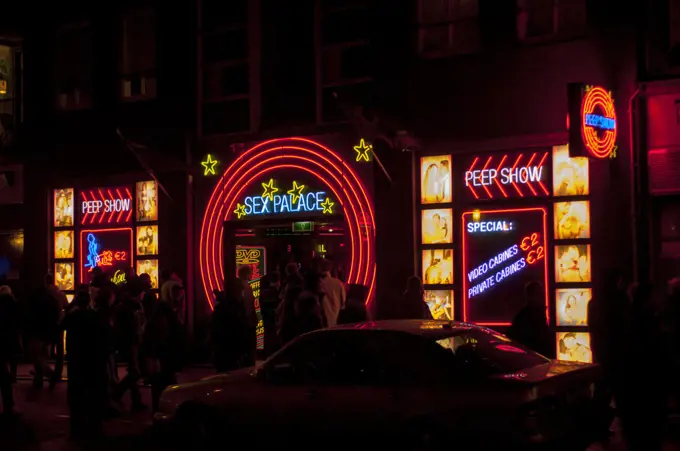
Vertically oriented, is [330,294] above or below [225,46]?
below

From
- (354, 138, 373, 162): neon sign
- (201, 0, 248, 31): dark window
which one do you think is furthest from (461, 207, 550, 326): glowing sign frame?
(201, 0, 248, 31): dark window

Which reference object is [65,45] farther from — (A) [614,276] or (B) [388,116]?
(A) [614,276]

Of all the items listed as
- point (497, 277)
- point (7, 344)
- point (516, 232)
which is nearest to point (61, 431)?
point (7, 344)

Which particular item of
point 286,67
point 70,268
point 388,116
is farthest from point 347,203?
point 70,268

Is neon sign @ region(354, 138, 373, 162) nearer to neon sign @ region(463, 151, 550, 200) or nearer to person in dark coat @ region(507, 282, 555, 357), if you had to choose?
neon sign @ region(463, 151, 550, 200)

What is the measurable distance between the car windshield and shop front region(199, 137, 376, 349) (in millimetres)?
7474

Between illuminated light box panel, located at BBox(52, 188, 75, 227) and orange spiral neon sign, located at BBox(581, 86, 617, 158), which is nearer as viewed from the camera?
orange spiral neon sign, located at BBox(581, 86, 617, 158)

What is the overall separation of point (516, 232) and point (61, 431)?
745cm

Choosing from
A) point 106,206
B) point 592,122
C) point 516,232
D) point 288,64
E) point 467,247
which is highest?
point 288,64

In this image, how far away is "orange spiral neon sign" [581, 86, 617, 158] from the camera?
13.8m

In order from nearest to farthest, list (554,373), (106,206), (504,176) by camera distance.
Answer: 1. (554,373)
2. (504,176)
3. (106,206)

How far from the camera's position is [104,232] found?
68.7ft

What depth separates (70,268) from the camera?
70.4 feet

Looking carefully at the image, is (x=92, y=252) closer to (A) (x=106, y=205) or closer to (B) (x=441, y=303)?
(A) (x=106, y=205)
